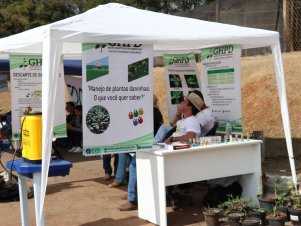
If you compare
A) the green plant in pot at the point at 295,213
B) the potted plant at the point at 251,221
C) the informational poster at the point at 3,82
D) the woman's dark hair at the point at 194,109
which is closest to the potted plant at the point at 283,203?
the green plant in pot at the point at 295,213

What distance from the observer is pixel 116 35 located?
17.5 ft

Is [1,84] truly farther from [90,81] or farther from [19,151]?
[90,81]

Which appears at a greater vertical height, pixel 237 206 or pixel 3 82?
pixel 3 82

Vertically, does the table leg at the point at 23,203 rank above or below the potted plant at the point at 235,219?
above

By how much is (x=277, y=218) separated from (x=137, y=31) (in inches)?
106

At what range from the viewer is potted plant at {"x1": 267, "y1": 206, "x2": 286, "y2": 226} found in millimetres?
5236

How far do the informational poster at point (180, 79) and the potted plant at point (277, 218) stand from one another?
3.40 metres

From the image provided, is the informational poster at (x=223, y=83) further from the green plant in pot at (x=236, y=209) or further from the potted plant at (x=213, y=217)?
the potted plant at (x=213, y=217)

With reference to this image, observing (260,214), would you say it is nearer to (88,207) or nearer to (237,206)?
(237,206)

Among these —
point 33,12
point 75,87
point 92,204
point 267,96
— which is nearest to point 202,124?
point 92,204

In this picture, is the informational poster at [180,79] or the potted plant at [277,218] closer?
the potted plant at [277,218]

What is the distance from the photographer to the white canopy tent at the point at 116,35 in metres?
4.85

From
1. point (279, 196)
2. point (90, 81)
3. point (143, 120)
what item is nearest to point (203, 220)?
point (279, 196)

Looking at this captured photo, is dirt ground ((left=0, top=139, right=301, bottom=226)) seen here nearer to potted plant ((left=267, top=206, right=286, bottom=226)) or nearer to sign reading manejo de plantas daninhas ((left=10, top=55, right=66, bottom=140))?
potted plant ((left=267, top=206, right=286, bottom=226))
